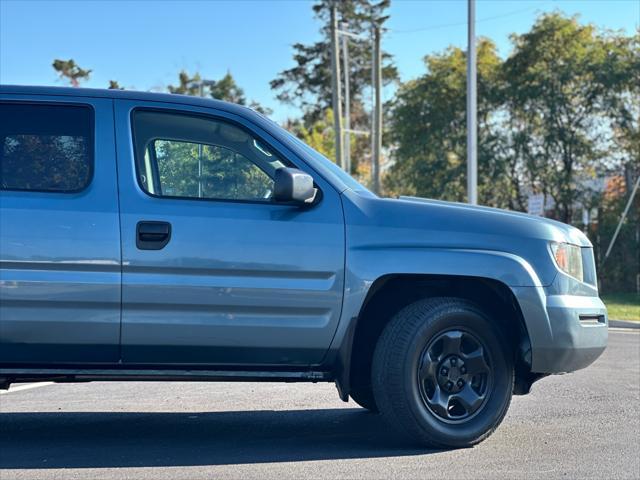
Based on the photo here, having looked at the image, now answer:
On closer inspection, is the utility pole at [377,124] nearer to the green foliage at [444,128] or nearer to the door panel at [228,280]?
the green foliage at [444,128]

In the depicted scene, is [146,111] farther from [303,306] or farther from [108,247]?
[303,306]

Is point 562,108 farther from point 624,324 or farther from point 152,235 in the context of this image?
point 152,235

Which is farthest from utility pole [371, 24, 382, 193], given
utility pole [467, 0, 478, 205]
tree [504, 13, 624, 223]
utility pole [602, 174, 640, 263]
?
utility pole [467, 0, 478, 205]

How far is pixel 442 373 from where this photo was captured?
5039 mm

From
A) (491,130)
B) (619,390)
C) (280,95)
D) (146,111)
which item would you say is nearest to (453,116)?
(491,130)

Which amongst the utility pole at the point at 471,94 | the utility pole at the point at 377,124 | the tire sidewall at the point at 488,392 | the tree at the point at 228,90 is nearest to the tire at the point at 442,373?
the tire sidewall at the point at 488,392

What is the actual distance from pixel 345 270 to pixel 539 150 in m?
22.7

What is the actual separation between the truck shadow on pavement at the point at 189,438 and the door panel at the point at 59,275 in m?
0.62

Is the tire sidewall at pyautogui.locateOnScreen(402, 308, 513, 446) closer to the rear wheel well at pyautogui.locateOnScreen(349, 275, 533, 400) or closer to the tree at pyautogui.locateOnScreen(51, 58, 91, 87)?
the rear wheel well at pyautogui.locateOnScreen(349, 275, 533, 400)

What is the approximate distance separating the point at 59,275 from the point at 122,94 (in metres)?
1.14

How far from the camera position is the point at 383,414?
5016mm

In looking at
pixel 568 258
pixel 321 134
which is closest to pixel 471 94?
pixel 568 258

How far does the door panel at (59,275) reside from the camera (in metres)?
4.65

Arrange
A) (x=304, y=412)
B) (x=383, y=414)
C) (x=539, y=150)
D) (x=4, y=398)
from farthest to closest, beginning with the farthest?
(x=539, y=150) → (x=4, y=398) → (x=304, y=412) → (x=383, y=414)
